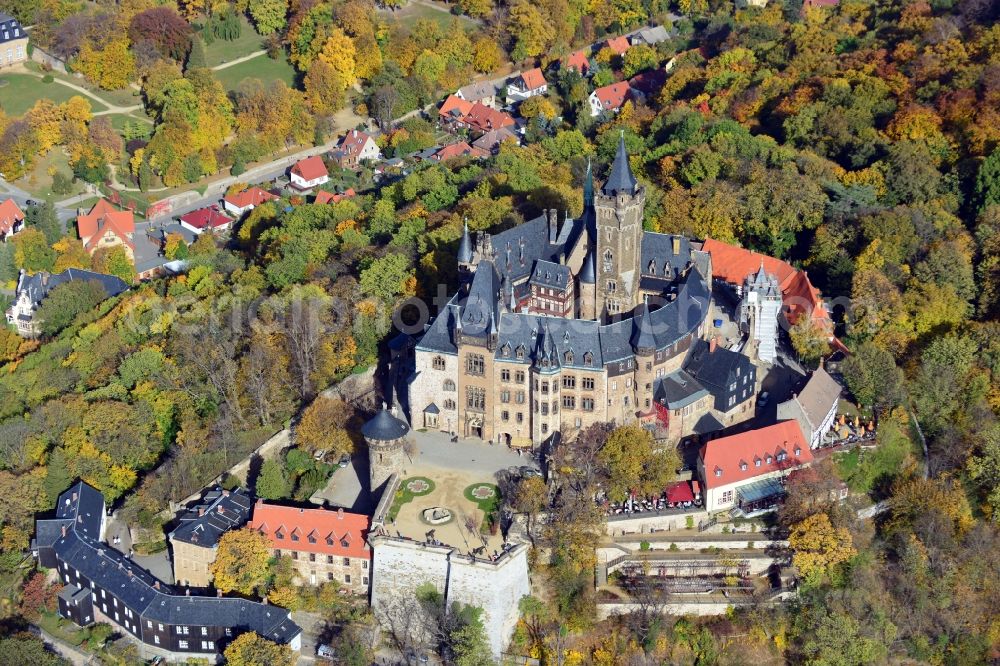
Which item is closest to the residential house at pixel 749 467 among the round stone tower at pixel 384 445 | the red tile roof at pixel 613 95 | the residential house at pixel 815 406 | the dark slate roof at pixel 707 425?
the residential house at pixel 815 406

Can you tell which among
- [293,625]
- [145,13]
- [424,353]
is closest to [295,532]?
[293,625]

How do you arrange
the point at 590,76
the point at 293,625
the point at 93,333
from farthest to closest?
the point at 590,76 < the point at 93,333 < the point at 293,625

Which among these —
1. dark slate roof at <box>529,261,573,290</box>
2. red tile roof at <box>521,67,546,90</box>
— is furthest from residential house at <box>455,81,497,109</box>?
dark slate roof at <box>529,261,573,290</box>

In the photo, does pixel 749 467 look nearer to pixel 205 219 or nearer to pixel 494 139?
pixel 494 139

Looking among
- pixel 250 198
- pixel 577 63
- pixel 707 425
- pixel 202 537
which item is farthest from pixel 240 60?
pixel 707 425

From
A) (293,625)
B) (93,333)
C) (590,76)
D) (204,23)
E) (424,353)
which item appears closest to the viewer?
(293,625)

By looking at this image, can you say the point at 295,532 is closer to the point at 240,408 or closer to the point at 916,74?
the point at 240,408
